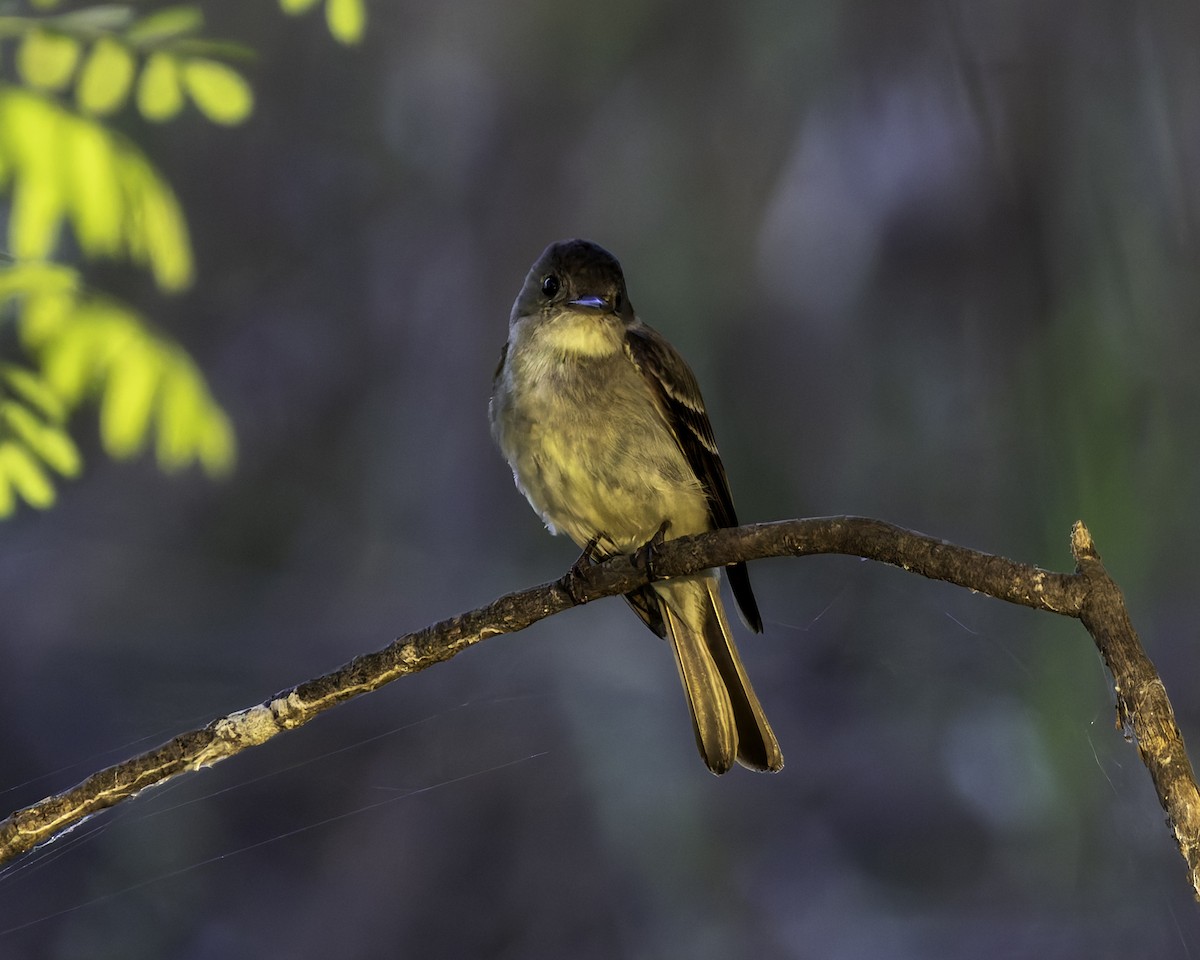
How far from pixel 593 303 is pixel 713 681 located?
0.54 m

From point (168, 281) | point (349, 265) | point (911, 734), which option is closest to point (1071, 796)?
point (911, 734)

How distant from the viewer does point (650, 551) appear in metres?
1.33

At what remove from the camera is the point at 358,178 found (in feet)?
8.78

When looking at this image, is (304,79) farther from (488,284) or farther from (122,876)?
(122,876)

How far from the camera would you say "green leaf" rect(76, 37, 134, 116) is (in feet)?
4.70

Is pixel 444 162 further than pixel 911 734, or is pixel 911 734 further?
pixel 444 162

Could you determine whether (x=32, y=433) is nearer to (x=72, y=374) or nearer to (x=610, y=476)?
(x=72, y=374)

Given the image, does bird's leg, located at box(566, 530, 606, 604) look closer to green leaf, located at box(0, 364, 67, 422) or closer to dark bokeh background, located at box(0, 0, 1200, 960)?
green leaf, located at box(0, 364, 67, 422)

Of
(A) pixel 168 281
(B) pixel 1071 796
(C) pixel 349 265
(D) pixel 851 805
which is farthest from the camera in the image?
(C) pixel 349 265

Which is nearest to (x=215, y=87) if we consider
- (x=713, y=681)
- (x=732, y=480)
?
(x=713, y=681)

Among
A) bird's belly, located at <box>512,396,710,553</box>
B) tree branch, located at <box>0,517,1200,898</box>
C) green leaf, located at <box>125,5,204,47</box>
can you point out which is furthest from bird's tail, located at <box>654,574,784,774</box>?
green leaf, located at <box>125,5,204,47</box>

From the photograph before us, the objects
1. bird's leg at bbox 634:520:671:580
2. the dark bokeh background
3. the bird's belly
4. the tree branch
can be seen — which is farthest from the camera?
the dark bokeh background

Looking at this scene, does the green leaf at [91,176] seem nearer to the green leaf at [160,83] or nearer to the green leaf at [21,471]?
the green leaf at [160,83]

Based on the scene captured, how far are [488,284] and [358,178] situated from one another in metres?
0.38
